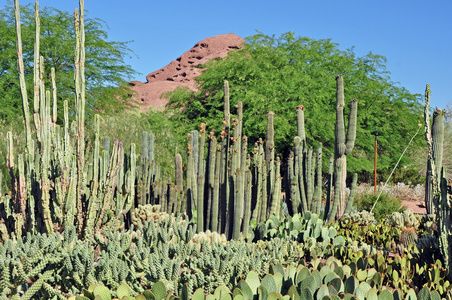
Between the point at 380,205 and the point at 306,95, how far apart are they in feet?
22.9

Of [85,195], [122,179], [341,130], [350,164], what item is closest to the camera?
[85,195]

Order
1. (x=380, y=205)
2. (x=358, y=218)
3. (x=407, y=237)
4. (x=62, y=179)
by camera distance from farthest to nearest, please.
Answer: (x=380, y=205) < (x=358, y=218) < (x=407, y=237) < (x=62, y=179)

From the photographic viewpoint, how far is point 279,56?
17.1m

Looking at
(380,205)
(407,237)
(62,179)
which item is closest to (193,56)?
(380,205)

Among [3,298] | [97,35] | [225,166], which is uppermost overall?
[97,35]

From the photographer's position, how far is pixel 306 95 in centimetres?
1551

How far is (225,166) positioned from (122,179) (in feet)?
4.19

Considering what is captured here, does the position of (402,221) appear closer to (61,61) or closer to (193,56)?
(61,61)

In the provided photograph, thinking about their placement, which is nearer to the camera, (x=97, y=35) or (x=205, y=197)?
(x=205, y=197)

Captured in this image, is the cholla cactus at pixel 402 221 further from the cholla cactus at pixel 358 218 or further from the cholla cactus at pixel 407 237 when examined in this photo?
the cholla cactus at pixel 407 237

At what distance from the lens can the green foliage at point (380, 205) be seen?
9.18 meters

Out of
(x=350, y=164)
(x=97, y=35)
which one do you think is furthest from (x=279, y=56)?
(x=97, y=35)

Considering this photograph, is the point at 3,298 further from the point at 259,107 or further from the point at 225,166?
the point at 259,107

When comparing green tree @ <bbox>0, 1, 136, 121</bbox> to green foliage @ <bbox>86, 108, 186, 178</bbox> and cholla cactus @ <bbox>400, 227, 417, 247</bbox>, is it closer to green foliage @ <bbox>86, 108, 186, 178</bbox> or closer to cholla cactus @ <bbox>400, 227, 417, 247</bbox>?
green foliage @ <bbox>86, 108, 186, 178</bbox>
